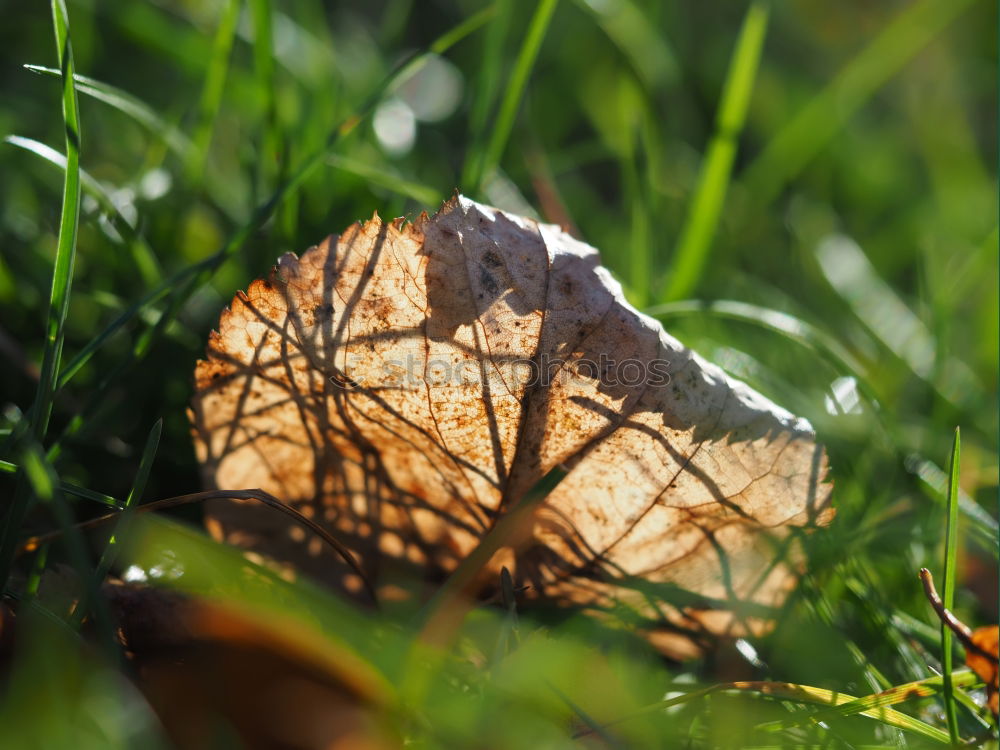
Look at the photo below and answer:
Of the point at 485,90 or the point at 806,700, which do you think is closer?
the point at 806,700

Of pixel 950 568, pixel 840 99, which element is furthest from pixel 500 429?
pixel 840 99

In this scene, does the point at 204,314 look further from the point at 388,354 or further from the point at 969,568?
the point at 969,568

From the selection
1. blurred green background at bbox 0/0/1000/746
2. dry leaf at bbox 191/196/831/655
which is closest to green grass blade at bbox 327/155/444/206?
blurred green background at bbox 0/0/1000/746

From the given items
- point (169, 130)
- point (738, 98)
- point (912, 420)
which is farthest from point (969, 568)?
point (169, 130)

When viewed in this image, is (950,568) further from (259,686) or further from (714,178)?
(714,178)

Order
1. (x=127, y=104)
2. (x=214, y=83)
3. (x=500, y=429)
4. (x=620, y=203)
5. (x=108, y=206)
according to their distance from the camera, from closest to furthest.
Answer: (x=500, y=429)
(x=108, y=206)
(x=127, y=104)
(x=214, y=83)
(x=620, y=203)

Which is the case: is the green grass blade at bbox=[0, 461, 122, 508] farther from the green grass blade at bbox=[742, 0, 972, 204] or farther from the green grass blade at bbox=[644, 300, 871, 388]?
the green grass blade at bbox=[742, 0, 972, 204]
